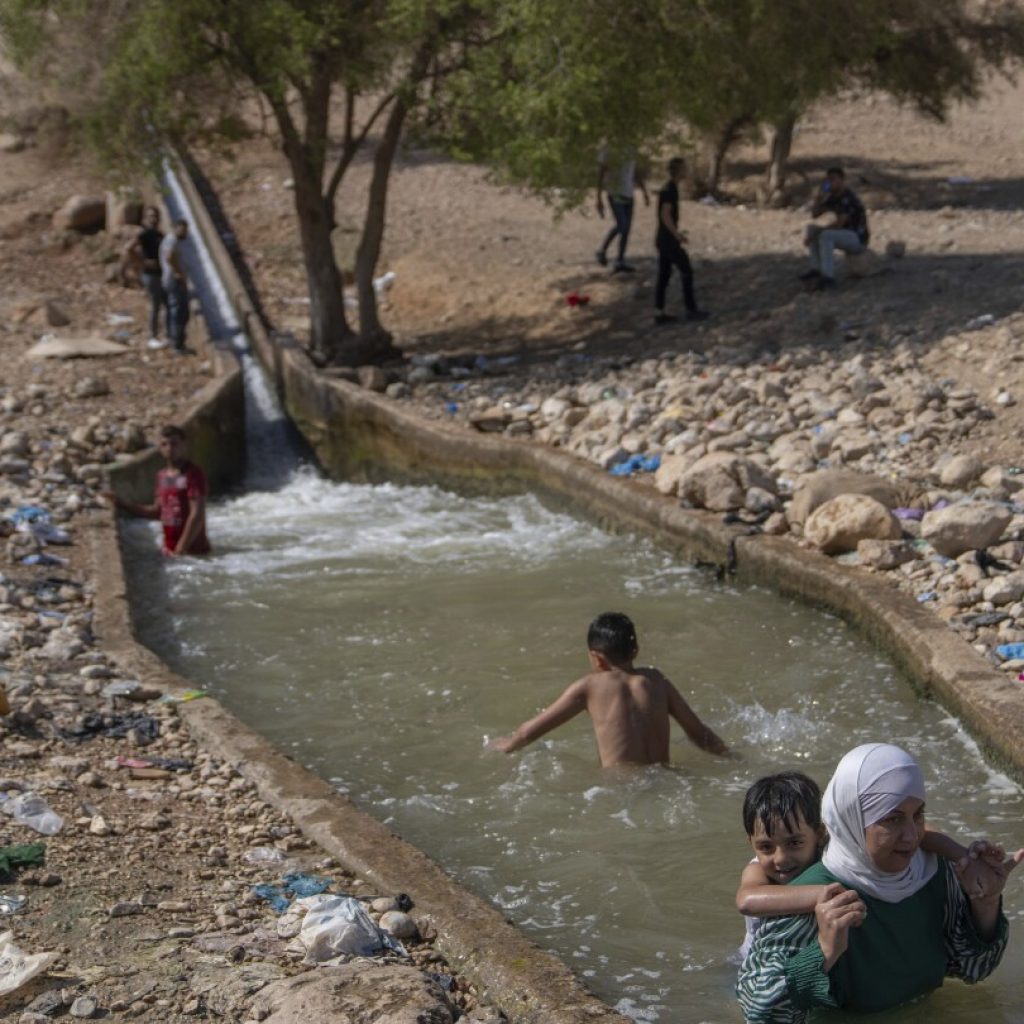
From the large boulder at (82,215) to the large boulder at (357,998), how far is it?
19706mm

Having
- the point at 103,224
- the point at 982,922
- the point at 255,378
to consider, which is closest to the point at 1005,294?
the point at 255,378

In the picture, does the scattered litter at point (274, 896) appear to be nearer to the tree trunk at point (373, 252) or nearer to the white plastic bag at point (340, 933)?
the white plastic bag at point (340, 933)

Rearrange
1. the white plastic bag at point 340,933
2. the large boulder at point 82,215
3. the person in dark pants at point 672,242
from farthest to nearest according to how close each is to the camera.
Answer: the large boulder at point 82,215
the person in dark pants at point 672,242
the white plastic bag at point 340,933

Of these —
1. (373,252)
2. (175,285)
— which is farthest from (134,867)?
(175,285)

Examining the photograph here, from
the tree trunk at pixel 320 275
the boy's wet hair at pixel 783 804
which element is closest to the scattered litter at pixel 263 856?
the boy's wet hair at pixel 783 804

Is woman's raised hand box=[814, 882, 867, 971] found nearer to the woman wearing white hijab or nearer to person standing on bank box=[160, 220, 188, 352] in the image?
the woman wearing white hijab

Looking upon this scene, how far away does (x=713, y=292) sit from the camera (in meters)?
17.5

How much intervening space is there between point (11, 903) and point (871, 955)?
2675 millimetres

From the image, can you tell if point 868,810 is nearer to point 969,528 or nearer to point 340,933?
point 340,933

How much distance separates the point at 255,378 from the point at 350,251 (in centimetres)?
394

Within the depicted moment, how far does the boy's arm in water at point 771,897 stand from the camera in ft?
13.3

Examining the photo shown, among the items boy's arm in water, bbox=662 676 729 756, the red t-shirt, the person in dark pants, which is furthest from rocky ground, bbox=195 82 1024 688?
the red t-shirt

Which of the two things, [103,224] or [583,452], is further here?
[103,224]

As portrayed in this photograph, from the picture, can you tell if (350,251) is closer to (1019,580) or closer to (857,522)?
(857,522)
